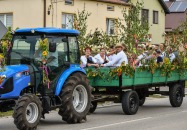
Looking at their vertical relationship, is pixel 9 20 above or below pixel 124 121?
above

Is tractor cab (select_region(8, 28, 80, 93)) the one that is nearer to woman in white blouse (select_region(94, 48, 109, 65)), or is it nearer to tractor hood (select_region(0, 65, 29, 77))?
tractor hood (select_region(0, 65, 29, 77))

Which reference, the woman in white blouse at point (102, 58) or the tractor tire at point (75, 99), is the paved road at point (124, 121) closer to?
the tractor tire at point (75, 99)

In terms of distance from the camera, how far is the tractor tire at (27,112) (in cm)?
1077

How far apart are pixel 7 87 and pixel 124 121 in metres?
3.27

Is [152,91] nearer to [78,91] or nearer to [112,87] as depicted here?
[112,87]

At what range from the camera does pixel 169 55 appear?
17.2 metres

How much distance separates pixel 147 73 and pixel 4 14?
18511 millimetres

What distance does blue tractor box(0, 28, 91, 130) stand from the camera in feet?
36.5

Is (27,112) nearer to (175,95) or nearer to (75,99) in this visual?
(75,99)

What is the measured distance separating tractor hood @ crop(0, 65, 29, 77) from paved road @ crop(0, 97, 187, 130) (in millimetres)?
1341

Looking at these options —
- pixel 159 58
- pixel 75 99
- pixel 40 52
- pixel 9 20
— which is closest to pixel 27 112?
pixel 40 52

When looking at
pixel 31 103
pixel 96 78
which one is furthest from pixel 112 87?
pixel 31 103

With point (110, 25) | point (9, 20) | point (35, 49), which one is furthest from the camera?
point (110, 25)

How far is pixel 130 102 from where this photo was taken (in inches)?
559
